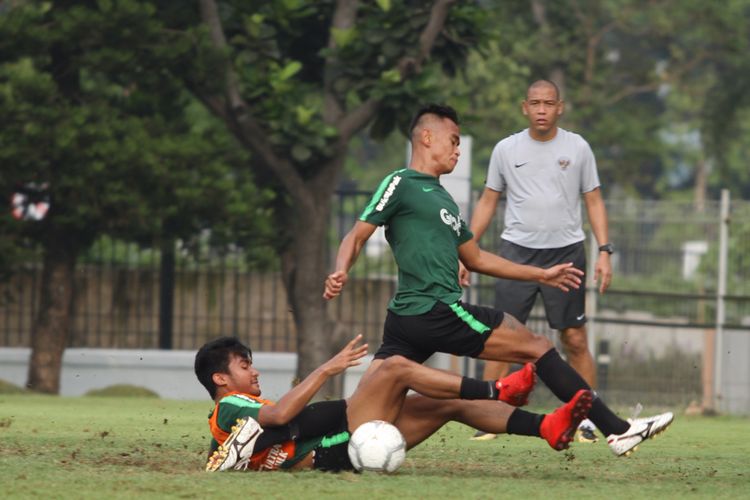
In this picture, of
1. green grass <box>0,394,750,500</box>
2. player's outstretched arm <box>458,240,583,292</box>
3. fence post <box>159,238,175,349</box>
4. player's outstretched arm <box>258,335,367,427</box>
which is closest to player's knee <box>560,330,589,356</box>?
green grass <box>0,394,750,500</box>

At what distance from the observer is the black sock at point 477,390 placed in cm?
718

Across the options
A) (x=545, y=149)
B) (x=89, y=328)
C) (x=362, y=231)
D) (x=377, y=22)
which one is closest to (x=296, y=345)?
(x=89, y=328)

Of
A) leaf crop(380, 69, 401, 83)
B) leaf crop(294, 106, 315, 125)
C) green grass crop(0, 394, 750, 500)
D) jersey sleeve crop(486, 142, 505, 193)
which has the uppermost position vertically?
leaf crop(380, 69, 401, 83)

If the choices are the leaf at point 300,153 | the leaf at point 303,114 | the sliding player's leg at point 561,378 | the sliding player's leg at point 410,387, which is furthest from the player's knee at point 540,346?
the leaf at point 300,153

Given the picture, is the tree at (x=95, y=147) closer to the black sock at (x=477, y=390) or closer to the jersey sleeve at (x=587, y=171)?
the jersey sleeve at (x=587, y=171)

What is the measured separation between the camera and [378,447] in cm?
717

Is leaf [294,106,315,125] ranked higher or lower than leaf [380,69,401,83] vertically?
lower

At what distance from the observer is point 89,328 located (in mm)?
17984

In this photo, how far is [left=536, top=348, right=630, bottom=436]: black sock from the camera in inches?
290

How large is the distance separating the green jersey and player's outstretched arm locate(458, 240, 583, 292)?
0.27m

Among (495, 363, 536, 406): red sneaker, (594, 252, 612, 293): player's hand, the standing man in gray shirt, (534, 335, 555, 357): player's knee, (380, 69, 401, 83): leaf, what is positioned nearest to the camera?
(495, 363, 536, 406): red sneaker

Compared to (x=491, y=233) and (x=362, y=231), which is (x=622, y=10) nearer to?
(x=491, y=233)

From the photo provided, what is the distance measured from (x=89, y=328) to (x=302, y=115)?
440 cm

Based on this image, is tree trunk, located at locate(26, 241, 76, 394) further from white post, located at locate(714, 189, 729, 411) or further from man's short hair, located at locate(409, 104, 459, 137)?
man's short hair, located at locate(409, 104, 459, 137)
